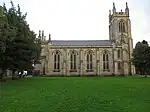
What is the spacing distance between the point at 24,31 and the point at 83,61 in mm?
48063

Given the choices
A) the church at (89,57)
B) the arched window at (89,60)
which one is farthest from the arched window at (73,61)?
the arched window at (89,60)

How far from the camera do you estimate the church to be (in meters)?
87.2

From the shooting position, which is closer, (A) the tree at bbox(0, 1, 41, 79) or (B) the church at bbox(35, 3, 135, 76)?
(A) the tree at bbox(0, 1, 41, 79)

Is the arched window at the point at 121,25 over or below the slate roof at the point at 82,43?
over

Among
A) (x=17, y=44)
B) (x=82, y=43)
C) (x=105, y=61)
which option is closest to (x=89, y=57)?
(x=105, y=61)

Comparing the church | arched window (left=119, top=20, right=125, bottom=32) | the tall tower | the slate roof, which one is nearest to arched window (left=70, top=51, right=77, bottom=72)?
the church

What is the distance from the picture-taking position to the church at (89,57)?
8725cm

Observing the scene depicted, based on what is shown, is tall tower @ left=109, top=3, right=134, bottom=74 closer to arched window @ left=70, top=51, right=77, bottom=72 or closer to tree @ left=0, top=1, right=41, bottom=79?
arched window @ left=70, top=51, right=77, bottom=72

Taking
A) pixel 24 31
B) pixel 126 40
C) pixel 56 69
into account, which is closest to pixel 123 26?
pixel 126 40

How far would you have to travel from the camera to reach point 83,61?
290 ft

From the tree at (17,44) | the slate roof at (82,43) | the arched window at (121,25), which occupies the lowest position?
the tree at (17,44)

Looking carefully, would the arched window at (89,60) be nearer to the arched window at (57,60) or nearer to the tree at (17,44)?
the arched window at (57,60)

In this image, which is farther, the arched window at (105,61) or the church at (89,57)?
the arched window at (105,61)

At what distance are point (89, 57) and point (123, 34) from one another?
43.6ft
